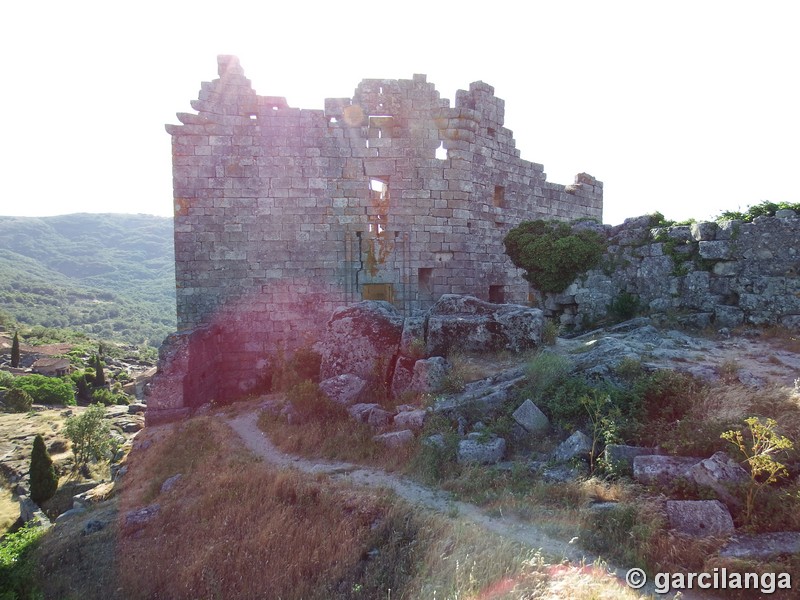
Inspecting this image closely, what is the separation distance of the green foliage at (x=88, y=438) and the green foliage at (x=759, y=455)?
23.3 metres

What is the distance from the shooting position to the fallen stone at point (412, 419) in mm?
8148

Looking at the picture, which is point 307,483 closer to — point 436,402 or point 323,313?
point 436,402

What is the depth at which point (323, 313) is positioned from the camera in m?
14.1

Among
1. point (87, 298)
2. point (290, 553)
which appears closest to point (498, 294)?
point (290, 553)

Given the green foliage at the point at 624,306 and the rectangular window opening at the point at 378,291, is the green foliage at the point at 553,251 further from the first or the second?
the rectangular window opening at the point at 378,291

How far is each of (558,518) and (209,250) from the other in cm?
1143

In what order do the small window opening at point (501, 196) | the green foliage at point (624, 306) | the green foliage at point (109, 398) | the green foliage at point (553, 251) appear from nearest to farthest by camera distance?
the green foliage at point (624, 306) < the green foliage at point (553, 251) < the small window opening at point (501, 196) < the green foliage at point (109, 398)

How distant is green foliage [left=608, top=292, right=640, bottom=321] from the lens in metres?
11.5

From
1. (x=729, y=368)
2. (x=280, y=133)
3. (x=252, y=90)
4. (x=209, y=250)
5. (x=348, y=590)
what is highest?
(x=252, y=90)

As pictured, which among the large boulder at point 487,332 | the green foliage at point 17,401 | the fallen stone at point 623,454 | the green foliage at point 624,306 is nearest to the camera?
the fallen stone at point 623,454

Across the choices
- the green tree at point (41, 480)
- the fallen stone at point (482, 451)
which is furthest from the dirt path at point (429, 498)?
the green tree at point (41, 480)

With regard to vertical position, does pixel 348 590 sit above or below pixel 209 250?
below

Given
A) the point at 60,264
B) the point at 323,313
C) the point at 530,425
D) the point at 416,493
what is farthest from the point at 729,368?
the point at 60,264

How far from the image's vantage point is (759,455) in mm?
5070
